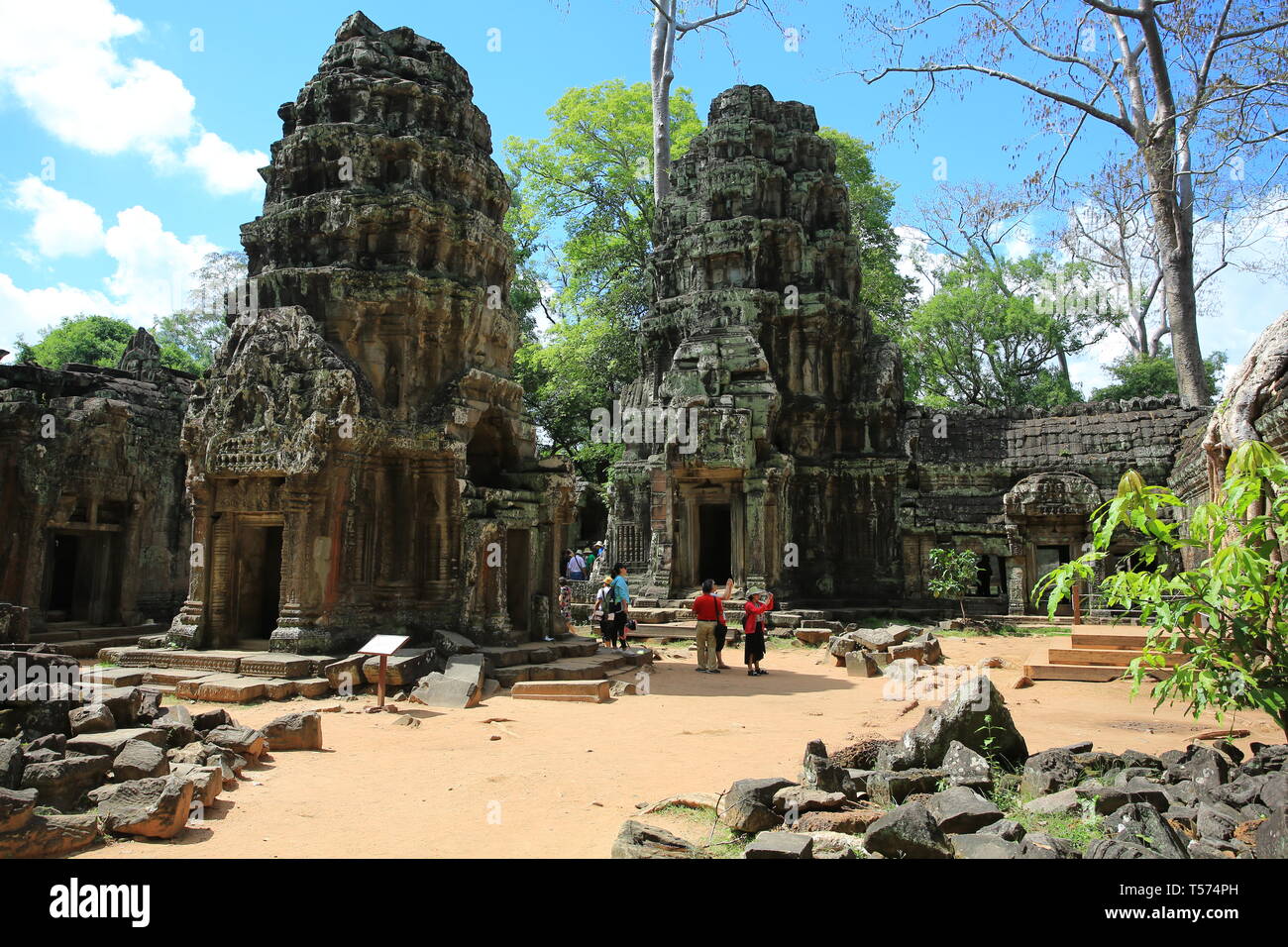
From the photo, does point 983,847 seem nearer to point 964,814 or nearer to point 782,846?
point 964,814

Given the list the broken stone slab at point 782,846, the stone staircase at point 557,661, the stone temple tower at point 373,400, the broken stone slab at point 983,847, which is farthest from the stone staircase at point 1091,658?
the broken stone slab at point 782,846

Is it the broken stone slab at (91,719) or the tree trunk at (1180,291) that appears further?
the tree trunk at (1180,291)

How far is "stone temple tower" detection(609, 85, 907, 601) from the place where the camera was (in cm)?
1883

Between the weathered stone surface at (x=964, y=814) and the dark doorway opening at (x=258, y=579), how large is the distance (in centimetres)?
923

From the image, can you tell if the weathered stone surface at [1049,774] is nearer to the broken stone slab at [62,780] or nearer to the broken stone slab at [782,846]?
the broken stone slab at [782,846]

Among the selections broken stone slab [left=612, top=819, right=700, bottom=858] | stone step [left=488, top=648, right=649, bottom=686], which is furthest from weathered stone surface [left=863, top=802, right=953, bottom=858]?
stone step [left=488, top=648, right=649, bottom=686]

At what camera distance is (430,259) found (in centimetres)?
1207

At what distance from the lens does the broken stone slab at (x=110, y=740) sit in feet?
18.1

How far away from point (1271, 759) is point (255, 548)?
36.6 feet

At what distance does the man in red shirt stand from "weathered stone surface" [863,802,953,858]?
312 inches

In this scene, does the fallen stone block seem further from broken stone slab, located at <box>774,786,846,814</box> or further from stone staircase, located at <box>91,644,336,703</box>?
stone staircase, located at <box>91,644,336,703</box>

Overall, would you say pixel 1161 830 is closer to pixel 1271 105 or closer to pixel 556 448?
pixel 1271 105

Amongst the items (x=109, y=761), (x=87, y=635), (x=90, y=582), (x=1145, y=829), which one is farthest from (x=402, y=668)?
(x=90, y=582)
